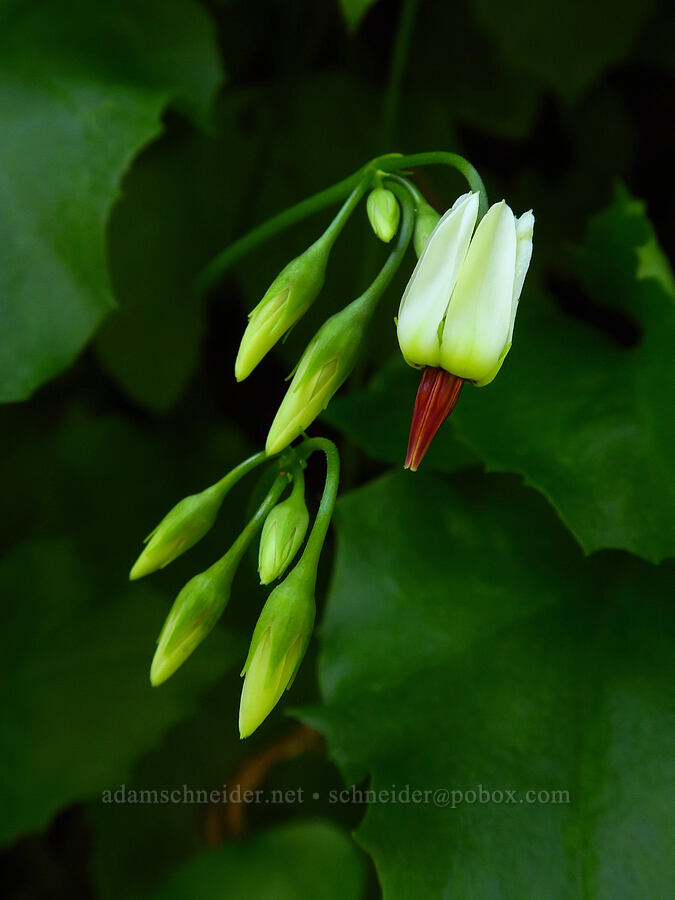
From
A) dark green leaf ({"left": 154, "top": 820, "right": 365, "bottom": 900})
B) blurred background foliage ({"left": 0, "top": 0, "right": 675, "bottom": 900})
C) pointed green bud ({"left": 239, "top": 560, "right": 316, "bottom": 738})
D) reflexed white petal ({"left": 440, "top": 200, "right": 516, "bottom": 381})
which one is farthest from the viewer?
dark green leaf ({"left": 154, "top": 820, "right": 365, "bottom": 900})

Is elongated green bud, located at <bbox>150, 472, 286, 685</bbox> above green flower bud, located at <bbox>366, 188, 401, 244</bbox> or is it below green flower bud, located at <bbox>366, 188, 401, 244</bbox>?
below

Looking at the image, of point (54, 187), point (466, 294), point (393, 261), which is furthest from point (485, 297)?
point (54, 187)

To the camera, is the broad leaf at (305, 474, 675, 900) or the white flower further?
the broad leaf at (305, 474, 675, 900)

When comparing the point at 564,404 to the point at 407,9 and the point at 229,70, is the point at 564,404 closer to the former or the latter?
the point at 407,9

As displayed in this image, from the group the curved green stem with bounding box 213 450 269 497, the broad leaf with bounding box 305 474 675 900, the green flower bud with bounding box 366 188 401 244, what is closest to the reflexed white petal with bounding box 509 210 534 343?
the green flower bud with bounding box 366 188 401 244

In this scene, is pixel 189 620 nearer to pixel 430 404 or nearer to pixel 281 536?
pixel 281 536

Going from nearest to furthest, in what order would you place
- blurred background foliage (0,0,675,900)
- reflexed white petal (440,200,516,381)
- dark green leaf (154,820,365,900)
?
reflexed white petal (440,200,516,381) < blurred background foliage (0,0,675,900) < dark green leaf (154,820,365,900)

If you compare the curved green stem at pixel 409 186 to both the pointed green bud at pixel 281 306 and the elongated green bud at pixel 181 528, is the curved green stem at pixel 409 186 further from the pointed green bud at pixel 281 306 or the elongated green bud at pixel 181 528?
the elongated green bud at pixel 181 528

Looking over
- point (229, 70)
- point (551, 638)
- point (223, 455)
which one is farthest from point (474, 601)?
point (229, 70)

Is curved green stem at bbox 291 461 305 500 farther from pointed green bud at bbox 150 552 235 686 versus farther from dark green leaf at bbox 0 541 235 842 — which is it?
dark green leaf at bbox 0 541 235 842
